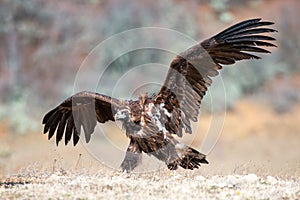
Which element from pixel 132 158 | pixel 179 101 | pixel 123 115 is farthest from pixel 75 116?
pixel 179 101

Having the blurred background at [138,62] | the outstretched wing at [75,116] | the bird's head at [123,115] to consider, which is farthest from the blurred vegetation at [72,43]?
the bird's head at [123,115]

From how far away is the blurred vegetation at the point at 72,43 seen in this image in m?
31.4

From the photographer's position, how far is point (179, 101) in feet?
41.7

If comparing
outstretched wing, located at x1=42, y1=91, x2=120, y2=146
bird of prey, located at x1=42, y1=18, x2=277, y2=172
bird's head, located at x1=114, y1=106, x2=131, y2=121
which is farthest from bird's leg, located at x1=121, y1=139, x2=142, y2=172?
outstretched wing, located at x1=42, y1=91, x2=120, y2=146

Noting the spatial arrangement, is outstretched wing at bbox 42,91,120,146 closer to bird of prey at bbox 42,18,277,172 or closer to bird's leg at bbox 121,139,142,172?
bird of prey at bbox 42,18,277,172

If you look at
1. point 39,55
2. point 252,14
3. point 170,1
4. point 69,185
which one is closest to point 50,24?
point 39,55

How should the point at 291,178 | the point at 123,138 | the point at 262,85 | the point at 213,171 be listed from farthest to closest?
the point at 262,85 < the point at 123,138 < the point at 213,171 < the point at 291,178

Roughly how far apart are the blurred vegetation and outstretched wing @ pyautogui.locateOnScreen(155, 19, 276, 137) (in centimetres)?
1754

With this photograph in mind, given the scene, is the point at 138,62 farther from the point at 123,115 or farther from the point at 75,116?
the point at 123,115

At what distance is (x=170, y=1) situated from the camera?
37750mm

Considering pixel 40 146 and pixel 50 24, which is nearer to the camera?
pixel 40 146

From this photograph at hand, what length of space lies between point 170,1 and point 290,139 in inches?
505

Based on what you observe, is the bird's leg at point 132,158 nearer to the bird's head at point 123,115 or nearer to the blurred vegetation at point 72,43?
the bird's head at point 123,115

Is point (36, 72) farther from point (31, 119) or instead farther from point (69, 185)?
point (69, 185)
